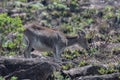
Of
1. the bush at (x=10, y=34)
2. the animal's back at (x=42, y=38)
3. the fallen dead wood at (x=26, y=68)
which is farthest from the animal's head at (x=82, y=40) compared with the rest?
the fallen dead wood at (x=26, y=68)

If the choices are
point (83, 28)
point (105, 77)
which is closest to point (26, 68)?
point (105, 77)

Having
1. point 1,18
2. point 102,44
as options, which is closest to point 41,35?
point 1,18

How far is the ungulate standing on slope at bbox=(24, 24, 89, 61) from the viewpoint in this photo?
67.1 ft

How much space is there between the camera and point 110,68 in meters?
18.0

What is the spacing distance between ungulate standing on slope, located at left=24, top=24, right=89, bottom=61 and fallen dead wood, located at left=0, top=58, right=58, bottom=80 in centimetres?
374

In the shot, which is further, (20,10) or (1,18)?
(20,10)

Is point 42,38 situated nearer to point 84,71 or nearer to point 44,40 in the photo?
point 44,40

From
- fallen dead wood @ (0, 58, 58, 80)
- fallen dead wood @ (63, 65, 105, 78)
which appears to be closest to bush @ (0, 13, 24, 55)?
fallen dead wood @ (63, 65, 105, 78)

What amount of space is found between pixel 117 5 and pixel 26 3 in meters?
5.14

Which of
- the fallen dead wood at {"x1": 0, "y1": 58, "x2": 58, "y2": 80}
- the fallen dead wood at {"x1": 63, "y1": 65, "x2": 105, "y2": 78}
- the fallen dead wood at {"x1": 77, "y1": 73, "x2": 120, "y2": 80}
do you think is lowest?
the fallen dead wood at {"x1": 63, "y1": 65, "x2": 105, "y2": 78}

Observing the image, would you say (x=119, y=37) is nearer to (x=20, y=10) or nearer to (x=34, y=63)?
(x=20, y=10)

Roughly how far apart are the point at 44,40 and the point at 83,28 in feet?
19.2

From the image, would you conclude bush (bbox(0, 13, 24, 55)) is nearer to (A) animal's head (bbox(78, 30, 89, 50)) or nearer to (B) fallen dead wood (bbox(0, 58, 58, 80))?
(A) animal's head (bbox(78, 30, 89, 50))

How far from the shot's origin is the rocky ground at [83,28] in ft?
56.9
